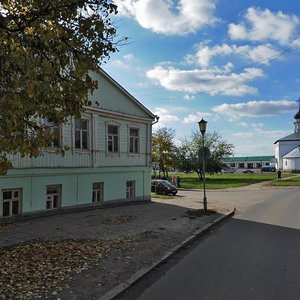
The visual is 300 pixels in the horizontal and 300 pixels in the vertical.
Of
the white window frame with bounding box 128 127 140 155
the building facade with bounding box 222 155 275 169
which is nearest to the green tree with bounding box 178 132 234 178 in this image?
the white window frame with bounding box 128 127 140 155

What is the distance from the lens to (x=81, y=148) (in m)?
18.9

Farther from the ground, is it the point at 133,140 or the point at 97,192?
the point at 133,140

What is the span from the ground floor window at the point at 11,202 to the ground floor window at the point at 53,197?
1.63 metres

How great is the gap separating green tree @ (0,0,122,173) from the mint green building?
7827 millimetres

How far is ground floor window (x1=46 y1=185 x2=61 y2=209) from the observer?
16812 millimetres

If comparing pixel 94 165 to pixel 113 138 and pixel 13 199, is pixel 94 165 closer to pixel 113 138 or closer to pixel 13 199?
pixel 113 138

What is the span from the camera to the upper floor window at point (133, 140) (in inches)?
900

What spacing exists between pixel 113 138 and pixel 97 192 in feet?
10.7

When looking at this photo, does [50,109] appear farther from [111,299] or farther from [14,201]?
[14,201]

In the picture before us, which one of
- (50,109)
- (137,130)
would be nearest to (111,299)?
(50,109)

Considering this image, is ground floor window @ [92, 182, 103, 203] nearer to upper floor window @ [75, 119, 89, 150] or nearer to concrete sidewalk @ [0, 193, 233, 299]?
concrete sidewalk @ [0, 193, 233, 299]

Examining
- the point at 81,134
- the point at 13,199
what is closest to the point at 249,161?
the point at 81,134

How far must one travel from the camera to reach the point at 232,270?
775cm

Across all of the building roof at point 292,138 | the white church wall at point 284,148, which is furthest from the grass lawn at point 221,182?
the building roof at point 292,138
